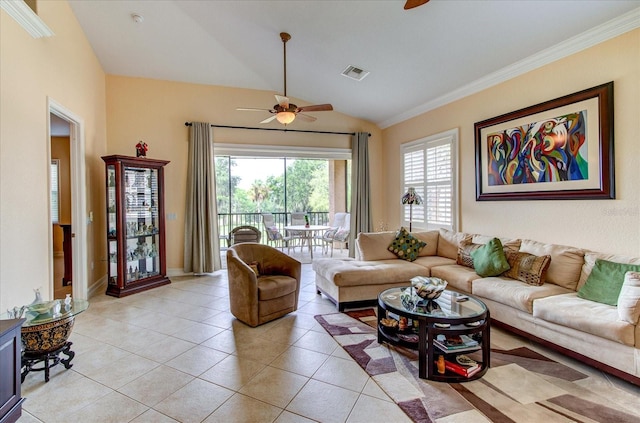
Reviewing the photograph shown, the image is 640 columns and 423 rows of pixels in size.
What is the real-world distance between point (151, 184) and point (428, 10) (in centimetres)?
459

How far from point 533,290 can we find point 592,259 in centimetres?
64

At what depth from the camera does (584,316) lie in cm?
249

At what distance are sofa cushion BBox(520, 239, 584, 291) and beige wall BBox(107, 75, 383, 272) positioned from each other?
185 inches

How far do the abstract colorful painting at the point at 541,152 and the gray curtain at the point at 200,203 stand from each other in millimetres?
4510

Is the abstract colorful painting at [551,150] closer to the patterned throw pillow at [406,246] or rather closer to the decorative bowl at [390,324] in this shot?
the patterned throw pillow at [406,246]

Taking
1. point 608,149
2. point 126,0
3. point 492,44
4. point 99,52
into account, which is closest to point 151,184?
point 99,52

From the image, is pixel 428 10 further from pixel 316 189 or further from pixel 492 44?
pixel 316 189

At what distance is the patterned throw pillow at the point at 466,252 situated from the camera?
4094mm

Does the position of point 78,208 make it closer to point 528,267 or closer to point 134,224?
point 134,224

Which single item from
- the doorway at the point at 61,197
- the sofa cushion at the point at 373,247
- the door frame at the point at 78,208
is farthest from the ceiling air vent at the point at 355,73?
the doorway at the point at 61,197

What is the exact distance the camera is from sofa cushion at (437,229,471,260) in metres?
4.67

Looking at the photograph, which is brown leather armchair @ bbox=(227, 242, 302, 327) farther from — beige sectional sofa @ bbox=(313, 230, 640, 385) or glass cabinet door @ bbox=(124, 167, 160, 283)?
glass cabinet door @ bbox=(124, 167, 160, 283)

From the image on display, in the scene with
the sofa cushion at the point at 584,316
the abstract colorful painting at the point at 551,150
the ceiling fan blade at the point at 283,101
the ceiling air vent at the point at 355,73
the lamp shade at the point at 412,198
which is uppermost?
the ceiling air vent at the point at 355,73

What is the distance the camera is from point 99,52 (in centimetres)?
496
